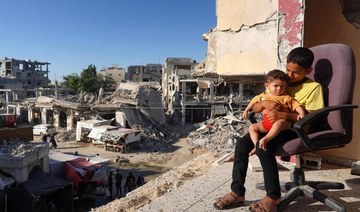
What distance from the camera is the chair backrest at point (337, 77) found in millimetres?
2010

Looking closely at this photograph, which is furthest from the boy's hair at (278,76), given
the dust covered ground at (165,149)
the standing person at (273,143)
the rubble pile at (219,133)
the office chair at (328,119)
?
the rubble pile at (219,133)

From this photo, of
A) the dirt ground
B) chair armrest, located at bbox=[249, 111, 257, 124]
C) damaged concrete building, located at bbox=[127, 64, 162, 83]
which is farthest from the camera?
damaged concrete building, located at bbox=[127, 64, 162, 83]

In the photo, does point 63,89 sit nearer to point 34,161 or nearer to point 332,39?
point 34,161

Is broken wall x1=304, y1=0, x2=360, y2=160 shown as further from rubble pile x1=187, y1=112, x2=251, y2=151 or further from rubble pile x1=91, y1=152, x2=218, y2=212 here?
rubble pile x1=187, y1=112, x2=251, y2=151

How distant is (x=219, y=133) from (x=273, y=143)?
722 inches

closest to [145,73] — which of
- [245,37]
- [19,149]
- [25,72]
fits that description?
[25,72]

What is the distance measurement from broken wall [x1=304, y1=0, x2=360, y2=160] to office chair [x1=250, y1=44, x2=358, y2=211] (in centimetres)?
107

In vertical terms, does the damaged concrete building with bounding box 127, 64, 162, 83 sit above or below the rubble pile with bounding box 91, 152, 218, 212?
above

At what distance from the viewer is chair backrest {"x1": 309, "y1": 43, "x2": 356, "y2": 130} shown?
2.01 metres

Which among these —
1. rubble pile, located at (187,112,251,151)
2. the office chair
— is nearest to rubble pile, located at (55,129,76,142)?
rubble pile, located at (187,112,251,151)

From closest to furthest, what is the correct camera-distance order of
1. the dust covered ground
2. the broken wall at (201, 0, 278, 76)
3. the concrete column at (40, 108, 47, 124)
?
the broken wall at (201, 0, 278, 76), the dust covered ground, the concrete column at (40, 108, 47, 124)

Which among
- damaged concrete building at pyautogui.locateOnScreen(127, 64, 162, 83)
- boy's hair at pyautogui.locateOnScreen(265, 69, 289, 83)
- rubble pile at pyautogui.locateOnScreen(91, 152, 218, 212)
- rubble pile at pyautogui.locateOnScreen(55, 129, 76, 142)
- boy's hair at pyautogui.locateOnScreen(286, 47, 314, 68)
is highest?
damaged concrete building at pyautogui.locateOnScreen(127, 64, 162, 83)

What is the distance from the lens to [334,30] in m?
3.31

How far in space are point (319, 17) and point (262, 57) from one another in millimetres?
763
